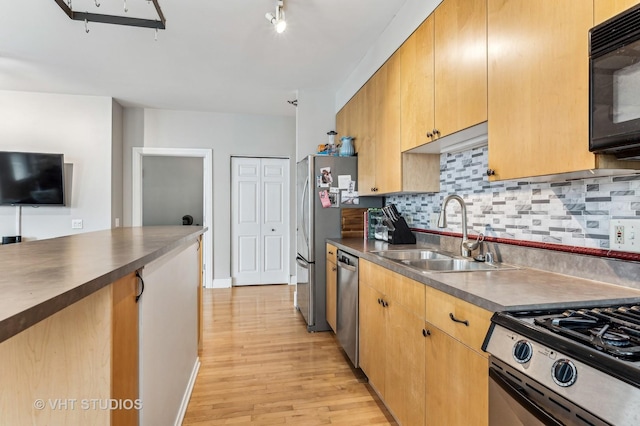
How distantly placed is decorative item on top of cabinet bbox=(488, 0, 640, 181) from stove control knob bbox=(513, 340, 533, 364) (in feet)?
1.98

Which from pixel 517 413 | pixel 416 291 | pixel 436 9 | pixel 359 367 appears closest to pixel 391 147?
pixel 436 9

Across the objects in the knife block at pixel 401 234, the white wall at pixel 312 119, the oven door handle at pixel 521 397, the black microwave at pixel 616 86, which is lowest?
the oven door handle at pixel 521 397

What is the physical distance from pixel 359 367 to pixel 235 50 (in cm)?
287

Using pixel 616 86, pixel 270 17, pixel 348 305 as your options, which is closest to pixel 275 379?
pixel 348 305

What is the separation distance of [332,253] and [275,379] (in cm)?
116

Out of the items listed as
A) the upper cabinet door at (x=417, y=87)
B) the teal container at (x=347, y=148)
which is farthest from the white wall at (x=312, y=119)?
the upper cabinet door at (x=417, y=87)

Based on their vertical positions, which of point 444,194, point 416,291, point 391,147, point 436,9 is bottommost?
point 416,291

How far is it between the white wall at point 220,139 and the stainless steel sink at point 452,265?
3.24 metres

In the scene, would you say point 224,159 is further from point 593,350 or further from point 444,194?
point 593,350

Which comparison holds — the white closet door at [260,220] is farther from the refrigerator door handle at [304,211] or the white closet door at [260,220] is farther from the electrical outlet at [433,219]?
the electrical outlet at [433,219]

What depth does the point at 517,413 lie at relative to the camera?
90 centimetres

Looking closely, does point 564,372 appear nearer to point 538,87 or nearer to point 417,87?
point 538,87

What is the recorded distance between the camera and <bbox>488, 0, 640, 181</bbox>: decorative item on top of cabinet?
3.51 ft

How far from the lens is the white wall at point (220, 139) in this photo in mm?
4867
